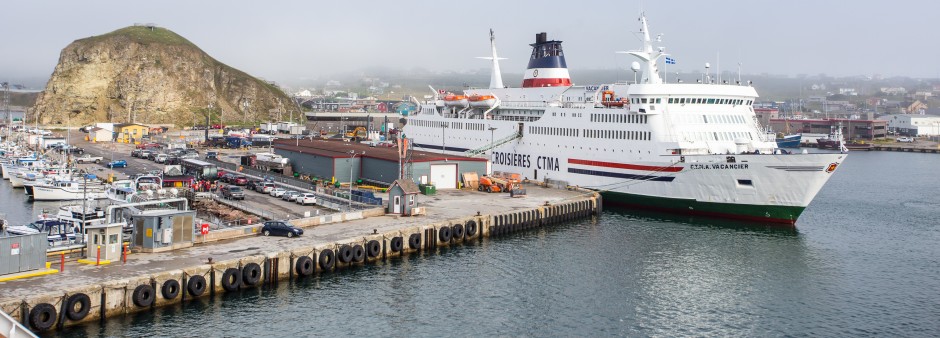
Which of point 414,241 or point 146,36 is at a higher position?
point 146,36

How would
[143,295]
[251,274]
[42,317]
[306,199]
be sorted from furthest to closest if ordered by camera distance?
[306,199], [251,274], [143,295], [42,317]

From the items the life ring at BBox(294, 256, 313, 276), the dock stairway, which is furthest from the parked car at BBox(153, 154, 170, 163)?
the life ring at BBox(294, 256, 313, 276)

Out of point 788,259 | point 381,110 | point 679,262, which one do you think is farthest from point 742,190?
point 381,110

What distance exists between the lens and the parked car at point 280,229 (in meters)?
33.8

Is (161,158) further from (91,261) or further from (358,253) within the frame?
(91,261)

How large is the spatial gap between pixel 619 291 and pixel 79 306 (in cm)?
1938

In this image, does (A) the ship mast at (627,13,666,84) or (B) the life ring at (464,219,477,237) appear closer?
(B) the life ring at (464,219,477,237)

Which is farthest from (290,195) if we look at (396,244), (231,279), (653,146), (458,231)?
(653,146)

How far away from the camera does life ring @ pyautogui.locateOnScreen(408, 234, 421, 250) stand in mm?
36625

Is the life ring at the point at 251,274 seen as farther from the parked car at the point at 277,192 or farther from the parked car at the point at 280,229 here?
the parked car at the point at 277,192

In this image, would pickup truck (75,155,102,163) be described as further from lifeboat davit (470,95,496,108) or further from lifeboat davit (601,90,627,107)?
lifeboat davit (601,90,627,107)

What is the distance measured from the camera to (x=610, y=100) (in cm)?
5238

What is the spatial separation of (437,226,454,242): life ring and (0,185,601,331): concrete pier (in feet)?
0.16

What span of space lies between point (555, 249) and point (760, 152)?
1687 centimetres
